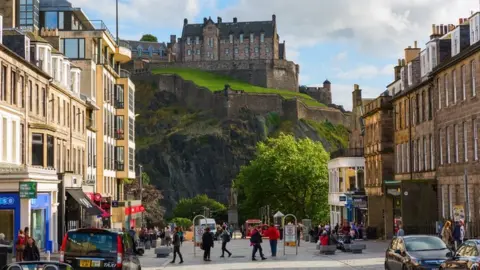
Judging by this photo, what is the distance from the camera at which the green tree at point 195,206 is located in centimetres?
14975

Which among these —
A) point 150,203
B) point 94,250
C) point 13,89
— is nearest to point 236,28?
point 150,203

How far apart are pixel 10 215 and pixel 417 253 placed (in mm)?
18807

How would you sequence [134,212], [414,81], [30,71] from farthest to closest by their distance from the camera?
[134,212], [414,81], [30,71]

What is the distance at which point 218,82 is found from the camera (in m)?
188

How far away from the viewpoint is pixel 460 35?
46.9 metres

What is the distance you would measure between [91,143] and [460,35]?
26.9 m

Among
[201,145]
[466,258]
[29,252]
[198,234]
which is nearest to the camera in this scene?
[466,258]

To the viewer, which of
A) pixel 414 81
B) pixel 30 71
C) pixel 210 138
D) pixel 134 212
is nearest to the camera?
pixel 30 71

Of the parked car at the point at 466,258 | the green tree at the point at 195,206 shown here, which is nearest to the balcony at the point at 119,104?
the parked car at the point at 466,258

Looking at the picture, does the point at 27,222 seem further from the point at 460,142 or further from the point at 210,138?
the point at 210,138

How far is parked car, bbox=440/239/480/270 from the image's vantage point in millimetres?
21175

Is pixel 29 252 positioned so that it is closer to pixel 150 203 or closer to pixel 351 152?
pixel 351 152

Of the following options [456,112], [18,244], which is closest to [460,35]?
[456,112]

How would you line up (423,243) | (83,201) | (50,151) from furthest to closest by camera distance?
(83,201)
(50,151)
(423,243)
